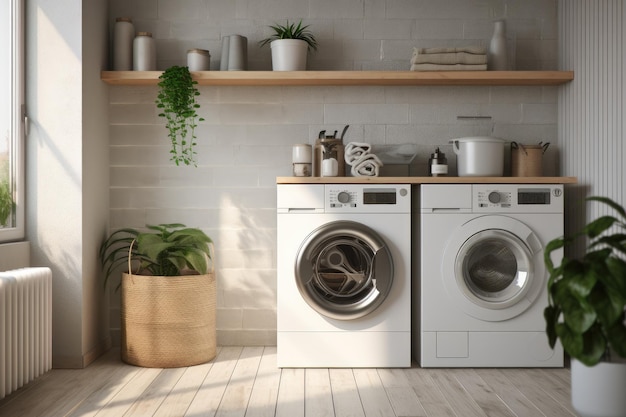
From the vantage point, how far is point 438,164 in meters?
3.79

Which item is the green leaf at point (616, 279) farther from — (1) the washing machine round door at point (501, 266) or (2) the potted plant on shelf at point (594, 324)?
(1) the washing machine round door at point (501, 266)

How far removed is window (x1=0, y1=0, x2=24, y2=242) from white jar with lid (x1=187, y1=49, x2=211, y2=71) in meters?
0.88

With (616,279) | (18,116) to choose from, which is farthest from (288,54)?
(616,279)

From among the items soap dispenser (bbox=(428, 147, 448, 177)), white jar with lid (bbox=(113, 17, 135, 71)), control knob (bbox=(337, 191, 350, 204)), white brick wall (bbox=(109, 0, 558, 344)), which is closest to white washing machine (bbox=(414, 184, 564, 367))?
soap dispenser (bbox=(428, 147, 448, 177))

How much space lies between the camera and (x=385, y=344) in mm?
3578

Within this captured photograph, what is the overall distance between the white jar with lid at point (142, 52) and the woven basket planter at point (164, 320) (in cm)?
121

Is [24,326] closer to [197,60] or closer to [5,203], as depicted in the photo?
[5,203]

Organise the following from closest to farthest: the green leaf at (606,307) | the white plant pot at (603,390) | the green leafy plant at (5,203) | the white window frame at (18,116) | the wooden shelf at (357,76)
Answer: the green leaf at (606,307)
the white plant pot at (603,390)
the green leafy plant at (5,203)
the white window frame at (18,116)
the wooden shelf at (357,76)

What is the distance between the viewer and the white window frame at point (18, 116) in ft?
11.2

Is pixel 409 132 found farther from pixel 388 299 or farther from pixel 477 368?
pixel 477 368

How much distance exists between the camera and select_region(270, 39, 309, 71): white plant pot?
12.7ft

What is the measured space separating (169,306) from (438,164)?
5.35 feet

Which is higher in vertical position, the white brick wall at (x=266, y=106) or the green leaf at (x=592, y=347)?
the white brick wall at (x=266, y=106)

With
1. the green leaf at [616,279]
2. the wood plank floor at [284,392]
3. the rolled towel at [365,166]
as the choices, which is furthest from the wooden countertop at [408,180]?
the green leaf at [616,279]
